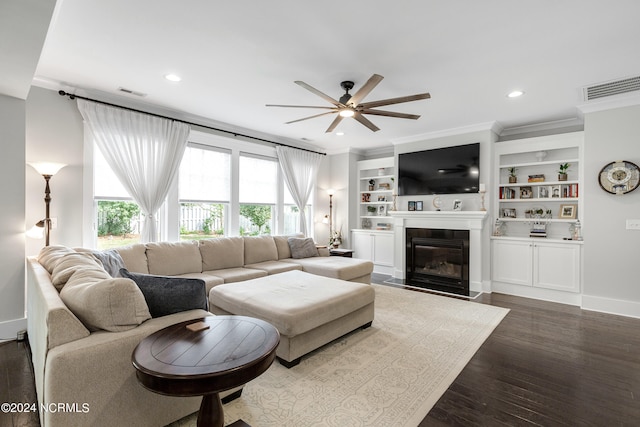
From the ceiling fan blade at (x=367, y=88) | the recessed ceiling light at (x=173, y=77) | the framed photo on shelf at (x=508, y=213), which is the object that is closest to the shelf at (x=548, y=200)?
the framed photo on shelf at (x=508, y=213)

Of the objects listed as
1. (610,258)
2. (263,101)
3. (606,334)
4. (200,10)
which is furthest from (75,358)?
(610,258)

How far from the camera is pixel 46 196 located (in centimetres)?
324

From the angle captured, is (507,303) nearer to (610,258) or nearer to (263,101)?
(610,258)

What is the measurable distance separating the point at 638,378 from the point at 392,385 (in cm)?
197

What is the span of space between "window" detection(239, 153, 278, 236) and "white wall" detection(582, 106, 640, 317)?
A: 4979mm

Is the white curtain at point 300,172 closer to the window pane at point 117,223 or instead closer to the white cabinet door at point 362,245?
the white cabinet door at point 362,245

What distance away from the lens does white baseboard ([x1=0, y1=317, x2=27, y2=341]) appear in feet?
9.73

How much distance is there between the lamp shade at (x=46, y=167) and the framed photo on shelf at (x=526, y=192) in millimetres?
6482

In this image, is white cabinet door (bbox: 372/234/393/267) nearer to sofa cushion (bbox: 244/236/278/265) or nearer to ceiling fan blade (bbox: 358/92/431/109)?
sofa cushion (bbox: 244/236/278/265)

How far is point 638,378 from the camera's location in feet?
7.69

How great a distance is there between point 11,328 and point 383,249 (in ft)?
18.4

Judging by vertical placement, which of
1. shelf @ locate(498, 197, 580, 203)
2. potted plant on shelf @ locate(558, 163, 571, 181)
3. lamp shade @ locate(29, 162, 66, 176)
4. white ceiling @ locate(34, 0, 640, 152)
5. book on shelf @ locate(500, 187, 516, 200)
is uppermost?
white ceiling @ locate(34, 0, 640, 152)

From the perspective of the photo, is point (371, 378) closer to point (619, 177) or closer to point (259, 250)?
point (259, 250)

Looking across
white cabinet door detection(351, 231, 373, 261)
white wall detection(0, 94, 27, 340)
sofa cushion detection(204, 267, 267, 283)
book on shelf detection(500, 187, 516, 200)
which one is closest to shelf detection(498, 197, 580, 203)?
book on shelf detection(500, 187, 516, 200)
